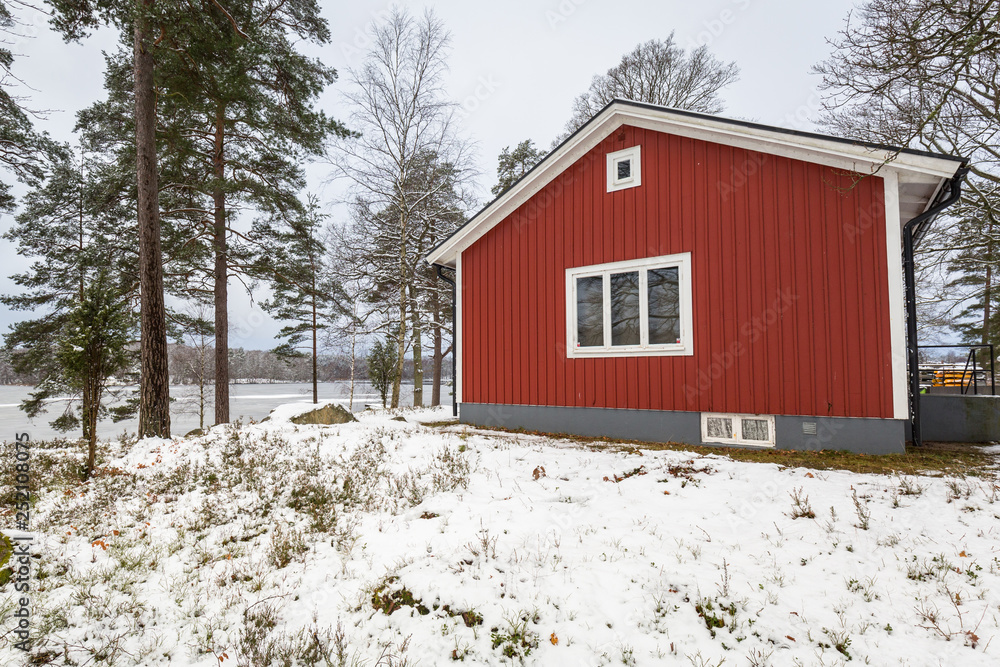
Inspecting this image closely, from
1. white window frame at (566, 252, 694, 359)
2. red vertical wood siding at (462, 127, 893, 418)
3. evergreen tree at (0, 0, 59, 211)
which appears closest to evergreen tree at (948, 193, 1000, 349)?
red vertical wood siding at (462, 127, 893, 418)

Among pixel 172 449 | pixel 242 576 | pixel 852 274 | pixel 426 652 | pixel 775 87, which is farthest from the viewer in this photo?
pixel 775 87

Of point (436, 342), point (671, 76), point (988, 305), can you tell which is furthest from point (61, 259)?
point (988, 305)

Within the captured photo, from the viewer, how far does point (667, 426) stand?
7488 millimetres

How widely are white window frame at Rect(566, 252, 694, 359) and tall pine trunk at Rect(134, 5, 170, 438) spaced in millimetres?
7588

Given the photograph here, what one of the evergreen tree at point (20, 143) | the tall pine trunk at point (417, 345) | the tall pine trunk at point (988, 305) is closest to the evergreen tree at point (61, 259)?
the evergreen tree at point (20, 143)

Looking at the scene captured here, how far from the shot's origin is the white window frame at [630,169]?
801cm

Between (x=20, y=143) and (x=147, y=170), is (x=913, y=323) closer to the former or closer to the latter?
(x=147, y=170)

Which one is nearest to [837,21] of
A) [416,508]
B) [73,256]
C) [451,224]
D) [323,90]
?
[416,508]

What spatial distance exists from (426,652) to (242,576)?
168 cm

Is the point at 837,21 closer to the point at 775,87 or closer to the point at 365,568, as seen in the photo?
the point at 365,568

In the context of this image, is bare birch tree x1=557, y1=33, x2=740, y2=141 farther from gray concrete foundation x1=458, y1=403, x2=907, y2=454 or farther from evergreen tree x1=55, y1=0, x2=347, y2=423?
gray concrete foundation x1=458, y1=403, x2=907, y2=454

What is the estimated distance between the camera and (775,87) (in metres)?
15.3

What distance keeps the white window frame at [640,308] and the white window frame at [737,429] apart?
1.04 metres

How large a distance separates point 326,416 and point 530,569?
24.9 feet
